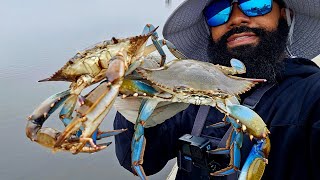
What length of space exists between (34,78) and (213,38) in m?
7.38

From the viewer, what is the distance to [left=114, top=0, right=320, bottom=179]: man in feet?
7.57

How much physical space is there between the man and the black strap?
6 centimetres

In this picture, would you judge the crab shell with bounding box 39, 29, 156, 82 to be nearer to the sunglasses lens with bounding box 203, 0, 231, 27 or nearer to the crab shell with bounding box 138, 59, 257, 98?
the crab shell with bounding box 138, 59, 257, 98

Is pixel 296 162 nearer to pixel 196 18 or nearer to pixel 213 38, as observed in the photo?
pixel 213 38

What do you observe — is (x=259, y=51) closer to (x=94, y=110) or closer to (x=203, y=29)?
(x=203, y=29)

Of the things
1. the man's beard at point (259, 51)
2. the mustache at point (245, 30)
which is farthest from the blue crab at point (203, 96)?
the mustache at point (245, 30)

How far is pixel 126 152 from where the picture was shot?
2.98 m

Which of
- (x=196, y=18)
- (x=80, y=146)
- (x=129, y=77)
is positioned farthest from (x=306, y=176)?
(x=196, y=18)

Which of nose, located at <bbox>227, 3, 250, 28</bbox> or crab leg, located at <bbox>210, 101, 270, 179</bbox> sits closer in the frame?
crab leg, located at <bbox>210, 101, 270, 179</bbox>

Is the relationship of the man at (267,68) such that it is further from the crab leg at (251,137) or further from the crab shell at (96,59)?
the crab shell at (96,59)

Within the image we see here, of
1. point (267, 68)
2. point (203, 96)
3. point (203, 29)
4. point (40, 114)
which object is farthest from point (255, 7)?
point (40, 114)

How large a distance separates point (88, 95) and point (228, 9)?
1940 mm

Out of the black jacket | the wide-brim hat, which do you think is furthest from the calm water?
the black jacket

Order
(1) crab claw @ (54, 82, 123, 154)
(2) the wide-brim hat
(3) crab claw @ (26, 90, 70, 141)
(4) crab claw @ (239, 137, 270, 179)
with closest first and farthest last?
(1) crab claw @ (54, 82, 123, 154), (3) crab claw @ (26, 90, 70, 141), (4) crab claw @ (239, 137, 270, 179), (2) the wide-brim hat
